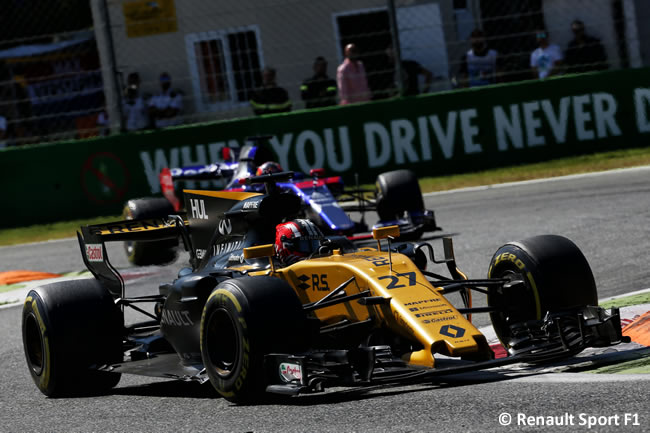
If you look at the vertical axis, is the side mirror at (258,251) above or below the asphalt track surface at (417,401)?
above

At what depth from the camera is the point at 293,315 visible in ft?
18.9

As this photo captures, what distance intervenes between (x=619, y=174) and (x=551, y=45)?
313 cm

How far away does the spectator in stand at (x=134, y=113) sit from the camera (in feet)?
56.4

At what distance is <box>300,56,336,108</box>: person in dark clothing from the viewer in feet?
57.4

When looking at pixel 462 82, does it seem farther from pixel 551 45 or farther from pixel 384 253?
pixel 384 253

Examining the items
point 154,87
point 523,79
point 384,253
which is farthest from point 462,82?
point 384,253

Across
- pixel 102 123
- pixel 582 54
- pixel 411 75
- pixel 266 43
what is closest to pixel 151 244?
pixel 411 75

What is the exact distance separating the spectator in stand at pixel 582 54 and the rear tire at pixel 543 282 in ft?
36.1

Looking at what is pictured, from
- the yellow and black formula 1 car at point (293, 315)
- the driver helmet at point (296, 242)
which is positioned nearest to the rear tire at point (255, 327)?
the yellow and black formula 1 car at point (293, 315)

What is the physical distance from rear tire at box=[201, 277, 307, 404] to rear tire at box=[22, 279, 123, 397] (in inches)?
51.8

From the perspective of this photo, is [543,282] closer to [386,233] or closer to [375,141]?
[386,233]

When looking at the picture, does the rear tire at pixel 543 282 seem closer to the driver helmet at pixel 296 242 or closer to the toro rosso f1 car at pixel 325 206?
the driver helmet at pixel 296 242

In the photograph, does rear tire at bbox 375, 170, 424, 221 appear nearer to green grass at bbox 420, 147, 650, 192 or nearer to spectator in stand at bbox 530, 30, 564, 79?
green grass at bbox 420, 147, 650, 192

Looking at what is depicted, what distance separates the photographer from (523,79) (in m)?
17.5
